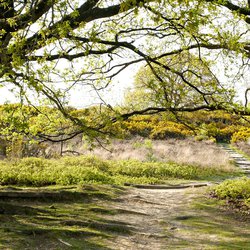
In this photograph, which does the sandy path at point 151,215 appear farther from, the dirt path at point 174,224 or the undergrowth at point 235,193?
the undergrowth at point 235,193

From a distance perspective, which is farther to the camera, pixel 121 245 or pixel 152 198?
pixel 152 198

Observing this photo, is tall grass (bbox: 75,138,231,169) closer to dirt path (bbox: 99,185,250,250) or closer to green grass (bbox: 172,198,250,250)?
dirt path (bbox: 99,185,250,250)

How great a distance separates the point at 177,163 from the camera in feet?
60.3

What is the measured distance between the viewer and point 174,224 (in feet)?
25.9

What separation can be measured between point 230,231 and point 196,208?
1997mm

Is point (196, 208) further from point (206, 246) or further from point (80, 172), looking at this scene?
point (80, 172)

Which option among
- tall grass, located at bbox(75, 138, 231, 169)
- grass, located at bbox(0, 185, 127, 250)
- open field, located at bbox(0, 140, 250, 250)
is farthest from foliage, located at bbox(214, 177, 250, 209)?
tall grass, located at bbox(75, 138, 231, 169)

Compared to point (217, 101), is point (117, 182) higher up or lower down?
lower down

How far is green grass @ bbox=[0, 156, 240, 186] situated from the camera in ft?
39.3

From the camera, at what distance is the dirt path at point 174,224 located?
6426 millimetres

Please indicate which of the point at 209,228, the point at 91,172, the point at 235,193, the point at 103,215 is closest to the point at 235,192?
the point at 235,193

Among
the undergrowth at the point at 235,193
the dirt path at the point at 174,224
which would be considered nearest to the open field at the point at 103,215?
the dirt path at the point at 174,224

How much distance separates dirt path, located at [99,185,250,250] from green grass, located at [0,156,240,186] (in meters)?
2.36

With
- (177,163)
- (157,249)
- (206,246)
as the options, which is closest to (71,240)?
(157,249)
